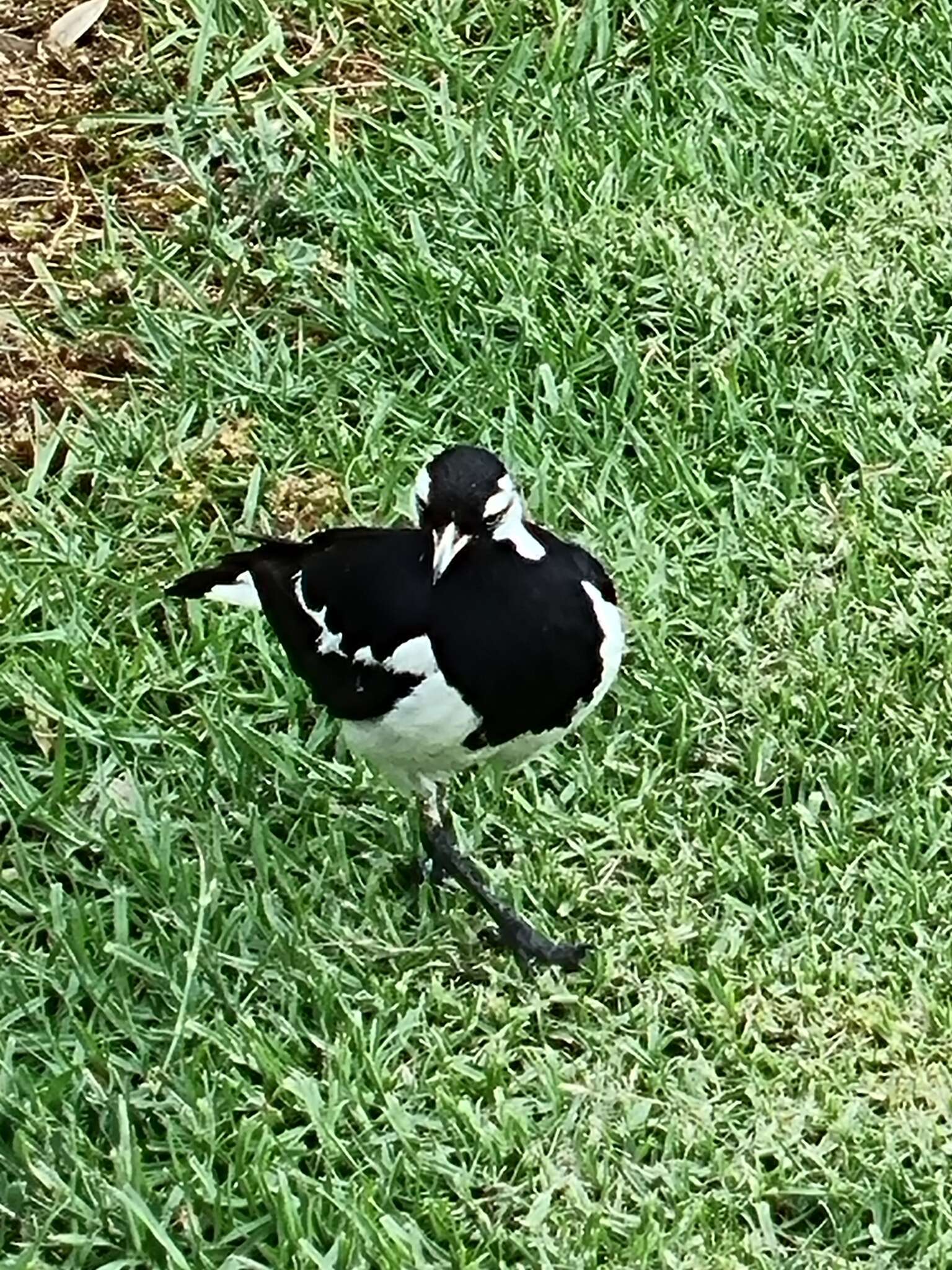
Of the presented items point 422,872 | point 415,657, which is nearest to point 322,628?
point 415,657

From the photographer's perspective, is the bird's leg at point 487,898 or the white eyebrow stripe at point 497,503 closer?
the white eyebrow stripe at point 497,503

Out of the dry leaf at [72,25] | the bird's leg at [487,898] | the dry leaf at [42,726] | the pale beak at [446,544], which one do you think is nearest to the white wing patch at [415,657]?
the pale beak at [446,544]

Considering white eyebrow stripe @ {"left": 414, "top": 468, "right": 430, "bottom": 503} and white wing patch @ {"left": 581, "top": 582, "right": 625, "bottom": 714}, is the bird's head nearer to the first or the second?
white eyebrow stripe @ {"left": 414, "top": 468, "right": 430, "bottom": 503}

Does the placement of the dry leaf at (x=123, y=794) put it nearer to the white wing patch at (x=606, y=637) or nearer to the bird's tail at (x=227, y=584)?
the bird's tail at (x=227, y=584)

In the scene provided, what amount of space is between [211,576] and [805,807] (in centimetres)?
95

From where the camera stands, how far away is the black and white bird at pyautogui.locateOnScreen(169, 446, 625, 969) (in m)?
2.49

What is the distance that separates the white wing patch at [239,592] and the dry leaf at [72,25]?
1844mm

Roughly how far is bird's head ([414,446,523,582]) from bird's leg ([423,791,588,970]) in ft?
1.79

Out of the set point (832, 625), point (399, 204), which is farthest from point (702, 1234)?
point (399, 204)

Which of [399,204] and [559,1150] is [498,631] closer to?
[559,1150]

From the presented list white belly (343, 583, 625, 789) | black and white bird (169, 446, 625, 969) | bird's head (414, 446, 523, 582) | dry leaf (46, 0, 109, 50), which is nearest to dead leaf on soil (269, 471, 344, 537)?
black and white bird (169, 446, 625, 969)

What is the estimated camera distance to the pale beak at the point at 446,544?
8.02 feet

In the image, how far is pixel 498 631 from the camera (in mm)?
2508

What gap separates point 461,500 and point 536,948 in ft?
2.42
